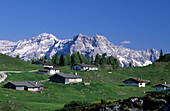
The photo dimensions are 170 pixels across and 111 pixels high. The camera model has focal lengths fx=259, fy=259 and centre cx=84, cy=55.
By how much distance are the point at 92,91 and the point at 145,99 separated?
6204 cm

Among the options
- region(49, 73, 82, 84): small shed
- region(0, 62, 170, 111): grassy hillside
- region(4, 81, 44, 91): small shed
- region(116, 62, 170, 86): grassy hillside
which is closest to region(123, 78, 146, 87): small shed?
region(0, 62, 170, 111): grassy hillside

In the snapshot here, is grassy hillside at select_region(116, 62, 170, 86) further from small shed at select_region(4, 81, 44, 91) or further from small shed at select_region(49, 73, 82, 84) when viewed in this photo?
small shed at select_region(4, 81, 44, 91)

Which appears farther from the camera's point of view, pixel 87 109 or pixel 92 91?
pixel 92 91

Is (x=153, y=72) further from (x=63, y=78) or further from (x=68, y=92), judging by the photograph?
(x=68, y=92)

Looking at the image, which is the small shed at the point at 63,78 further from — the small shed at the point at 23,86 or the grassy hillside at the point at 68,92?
the small shed at the point at 23,86

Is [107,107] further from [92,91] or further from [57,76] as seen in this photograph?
[57,76]

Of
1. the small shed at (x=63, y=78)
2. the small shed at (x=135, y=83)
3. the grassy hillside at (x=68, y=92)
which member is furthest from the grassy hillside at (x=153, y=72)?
the small shed at (x=63, y=78)

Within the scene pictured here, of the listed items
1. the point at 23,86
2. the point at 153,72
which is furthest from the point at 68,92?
the point at 153,72

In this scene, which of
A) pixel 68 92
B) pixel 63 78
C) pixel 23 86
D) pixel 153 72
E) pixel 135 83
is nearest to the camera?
pixel 23 86

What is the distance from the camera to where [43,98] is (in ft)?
272

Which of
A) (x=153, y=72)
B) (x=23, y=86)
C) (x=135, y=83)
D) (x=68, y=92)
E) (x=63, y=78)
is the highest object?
(x=153, y=72)

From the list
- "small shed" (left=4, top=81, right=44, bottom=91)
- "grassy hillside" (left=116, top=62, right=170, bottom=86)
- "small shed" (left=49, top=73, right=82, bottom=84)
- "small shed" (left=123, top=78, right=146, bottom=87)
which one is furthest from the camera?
"grassy hillside" (left=116, top=62, right=170, bottom=86)

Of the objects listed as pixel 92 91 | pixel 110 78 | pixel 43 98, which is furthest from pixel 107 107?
pixel 110 78

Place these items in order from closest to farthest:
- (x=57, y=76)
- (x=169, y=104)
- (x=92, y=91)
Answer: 1. (x=169, y=104)
2. (x=92, y=91)
3. (x=57, y=76)
